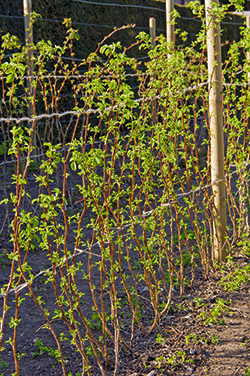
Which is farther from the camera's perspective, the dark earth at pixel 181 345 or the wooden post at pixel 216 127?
the wooden post at pixel 216 127

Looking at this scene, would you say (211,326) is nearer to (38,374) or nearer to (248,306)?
(248,306)

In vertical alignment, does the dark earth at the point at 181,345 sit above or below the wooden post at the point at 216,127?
below

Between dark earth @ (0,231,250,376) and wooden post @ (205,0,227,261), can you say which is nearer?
dark earth @ (0,231,250,376)

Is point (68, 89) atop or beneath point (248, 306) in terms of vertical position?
atop

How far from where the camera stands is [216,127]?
3371 millimetres

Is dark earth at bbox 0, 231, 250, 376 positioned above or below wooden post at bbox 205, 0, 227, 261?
below

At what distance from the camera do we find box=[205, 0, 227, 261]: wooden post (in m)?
3.30

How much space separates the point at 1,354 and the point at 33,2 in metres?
5.04

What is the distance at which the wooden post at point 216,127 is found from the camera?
10.8 ft

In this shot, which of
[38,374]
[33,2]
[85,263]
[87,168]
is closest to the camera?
[87,168]

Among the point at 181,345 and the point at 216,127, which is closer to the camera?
the point at 181,345

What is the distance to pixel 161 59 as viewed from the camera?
2.72 m

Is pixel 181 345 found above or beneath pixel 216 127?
beneath

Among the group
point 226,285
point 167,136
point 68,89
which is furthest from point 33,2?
point 226,285
